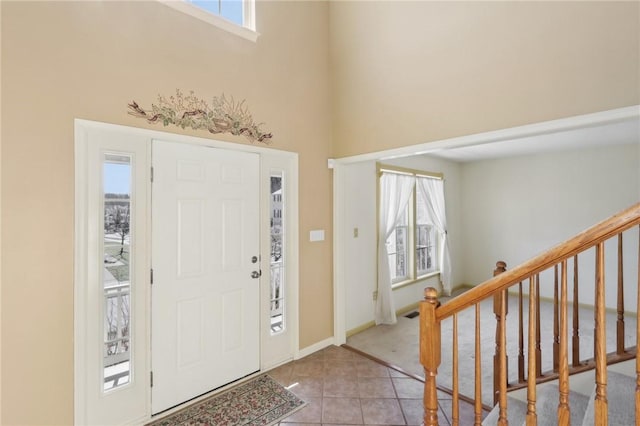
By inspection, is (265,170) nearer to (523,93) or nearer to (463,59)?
(463,59)

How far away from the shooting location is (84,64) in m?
2.04

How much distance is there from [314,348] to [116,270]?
82.3 inches

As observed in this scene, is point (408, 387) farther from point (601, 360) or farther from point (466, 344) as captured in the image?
point (601, 360)

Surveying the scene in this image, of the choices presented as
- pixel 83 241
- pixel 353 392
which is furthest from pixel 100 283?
pixel 353 392

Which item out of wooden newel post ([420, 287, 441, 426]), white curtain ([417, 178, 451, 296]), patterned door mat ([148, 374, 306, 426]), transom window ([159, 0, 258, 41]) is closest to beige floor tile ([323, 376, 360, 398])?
patterned door mat ([148, 374, 306, 426])

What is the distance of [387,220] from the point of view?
4.51m

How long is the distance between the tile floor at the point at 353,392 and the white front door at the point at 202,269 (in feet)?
1.66

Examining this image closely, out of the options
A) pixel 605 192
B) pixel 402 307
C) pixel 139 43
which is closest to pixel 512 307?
pixel 402 307

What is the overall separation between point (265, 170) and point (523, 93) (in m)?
2.15

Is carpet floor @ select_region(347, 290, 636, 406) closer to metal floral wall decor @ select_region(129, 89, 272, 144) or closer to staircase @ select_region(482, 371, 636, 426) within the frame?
staircase @ select_region(482, 371, 636, 426)

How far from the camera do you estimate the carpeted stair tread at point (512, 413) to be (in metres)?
1.70

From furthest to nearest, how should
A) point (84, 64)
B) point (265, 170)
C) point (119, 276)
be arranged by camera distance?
1. point (265, 170)
2. point (119, 276)
3. point (84, 64)

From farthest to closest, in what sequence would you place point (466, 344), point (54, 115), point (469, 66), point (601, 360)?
point (466, 344) < point (469, 66) < point (54, 115) < point (601, 360)

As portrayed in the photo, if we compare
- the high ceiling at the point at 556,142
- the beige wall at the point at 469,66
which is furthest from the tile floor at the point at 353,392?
the high ceiling at the point at 556,142
